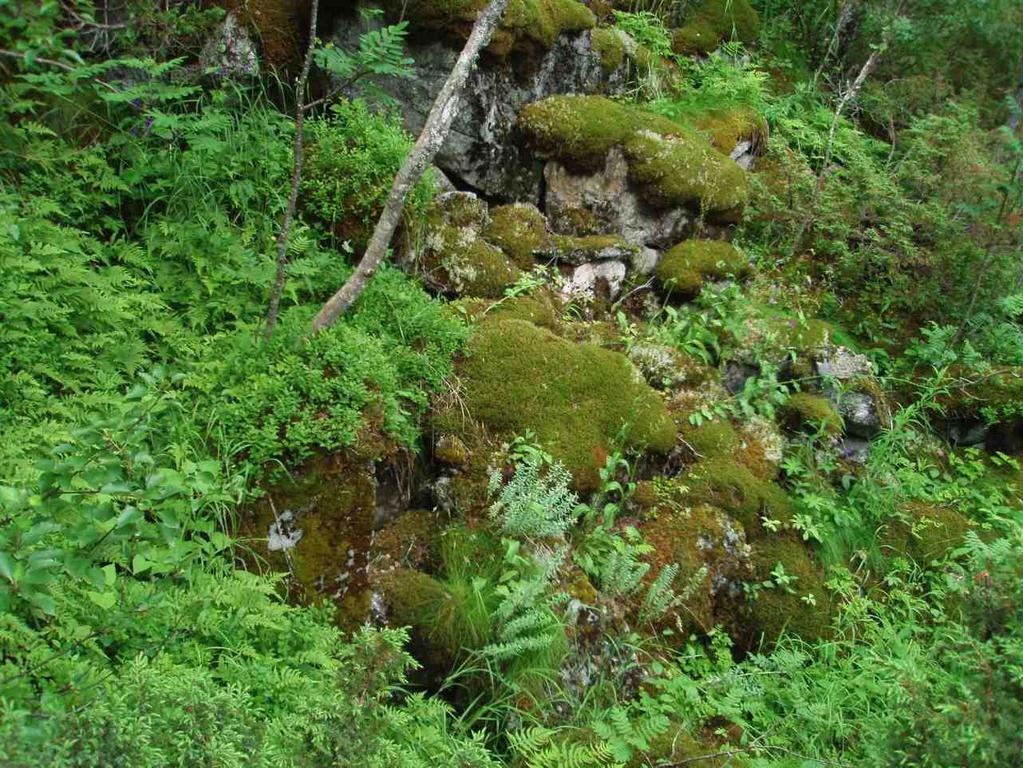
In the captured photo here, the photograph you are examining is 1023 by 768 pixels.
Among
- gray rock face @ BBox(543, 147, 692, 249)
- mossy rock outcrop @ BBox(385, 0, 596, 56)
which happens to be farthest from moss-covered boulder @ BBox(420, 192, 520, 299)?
mossy rock outcrop @ BBox(385, 0, 596, 56)

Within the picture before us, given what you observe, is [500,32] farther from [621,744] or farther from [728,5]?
[621,744]

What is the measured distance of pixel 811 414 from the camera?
243 inches

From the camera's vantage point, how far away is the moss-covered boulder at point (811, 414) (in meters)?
6.13

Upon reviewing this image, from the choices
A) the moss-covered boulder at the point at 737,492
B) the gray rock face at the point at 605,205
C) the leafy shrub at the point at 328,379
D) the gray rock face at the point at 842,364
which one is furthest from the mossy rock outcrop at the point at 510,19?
the moss-covered boulder at the point at 737,492

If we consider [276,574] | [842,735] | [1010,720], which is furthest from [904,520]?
[276,574]

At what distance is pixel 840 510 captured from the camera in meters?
5.73

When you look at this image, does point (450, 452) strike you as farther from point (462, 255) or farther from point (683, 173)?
point (683, 173)

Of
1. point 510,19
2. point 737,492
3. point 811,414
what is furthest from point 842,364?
point 510,19

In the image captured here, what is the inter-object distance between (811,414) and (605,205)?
268 cm

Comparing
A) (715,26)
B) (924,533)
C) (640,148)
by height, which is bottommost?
(924,533)

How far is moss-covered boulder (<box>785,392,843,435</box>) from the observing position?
613 cm

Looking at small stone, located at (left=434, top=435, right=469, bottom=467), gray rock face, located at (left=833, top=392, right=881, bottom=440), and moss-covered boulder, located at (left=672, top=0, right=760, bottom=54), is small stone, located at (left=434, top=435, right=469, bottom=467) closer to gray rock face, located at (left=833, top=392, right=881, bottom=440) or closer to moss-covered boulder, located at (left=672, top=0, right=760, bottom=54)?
gray rock face, located at (left=833, top=392, right=881, bottom=440)

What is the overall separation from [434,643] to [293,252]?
277 cm

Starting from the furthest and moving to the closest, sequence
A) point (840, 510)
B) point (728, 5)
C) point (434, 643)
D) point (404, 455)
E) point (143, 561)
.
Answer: point (728, 5) < point (840, 510) < point (404, 455) < point (434, 643) < point (143, 561)
